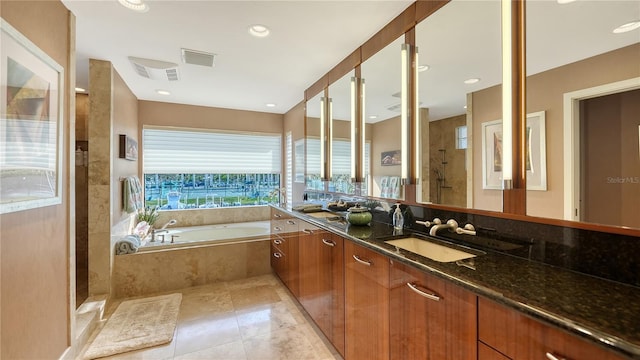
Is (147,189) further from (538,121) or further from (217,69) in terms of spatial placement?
(538,121)

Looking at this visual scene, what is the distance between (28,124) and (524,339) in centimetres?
239

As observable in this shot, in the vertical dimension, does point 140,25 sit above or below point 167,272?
above

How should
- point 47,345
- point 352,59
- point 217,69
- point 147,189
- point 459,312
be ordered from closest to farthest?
1. point 459,312
2. point 47,345
3. point 352,59
4. point 217,69
5. point 147,189

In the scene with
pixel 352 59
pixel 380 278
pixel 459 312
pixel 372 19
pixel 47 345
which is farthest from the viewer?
pixel 352 59

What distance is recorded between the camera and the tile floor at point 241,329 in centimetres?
197

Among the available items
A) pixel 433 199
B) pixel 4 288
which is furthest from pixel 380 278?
pixel 4 288

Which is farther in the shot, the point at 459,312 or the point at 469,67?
the point at 469,67

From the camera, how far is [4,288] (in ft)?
4.09

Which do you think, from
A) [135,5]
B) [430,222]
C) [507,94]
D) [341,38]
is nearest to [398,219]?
[430,222]

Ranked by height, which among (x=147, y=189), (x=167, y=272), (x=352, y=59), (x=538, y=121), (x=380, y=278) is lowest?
(x=167, y=272)

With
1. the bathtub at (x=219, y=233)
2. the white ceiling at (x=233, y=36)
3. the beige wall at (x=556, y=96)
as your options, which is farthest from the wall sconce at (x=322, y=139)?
the beige wall at (x=556, y=96)

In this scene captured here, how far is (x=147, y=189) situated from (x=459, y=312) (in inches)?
185

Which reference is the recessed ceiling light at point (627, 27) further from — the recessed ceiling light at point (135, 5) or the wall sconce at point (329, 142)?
the recessed ceiling light at point (135, 5)

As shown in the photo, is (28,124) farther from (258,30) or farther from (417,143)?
(417,143)
